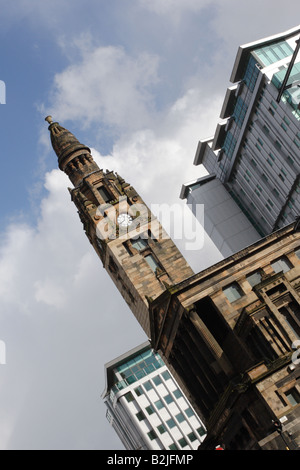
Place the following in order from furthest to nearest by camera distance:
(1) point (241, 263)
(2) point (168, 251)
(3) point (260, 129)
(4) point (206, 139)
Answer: (4) point (206, 139), (3) point (260, 129), (2) point (168, 251), (1) point (241, 263)

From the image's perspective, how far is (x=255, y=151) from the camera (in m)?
90.3

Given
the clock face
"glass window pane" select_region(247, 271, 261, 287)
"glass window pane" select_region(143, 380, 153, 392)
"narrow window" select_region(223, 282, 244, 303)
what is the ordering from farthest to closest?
1. "glass window pane" select_region(143, 380, 153, 392)
2. the clock face
3. "glass window pane" select_region(247, 271, 261, 287)
4. "narrow window" select_region(223, 282, 244, 303)

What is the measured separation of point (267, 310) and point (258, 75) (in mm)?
49195

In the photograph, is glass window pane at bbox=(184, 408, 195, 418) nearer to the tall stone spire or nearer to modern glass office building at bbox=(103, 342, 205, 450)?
modern glass office building at bbox=(103, 342, 205, 450)

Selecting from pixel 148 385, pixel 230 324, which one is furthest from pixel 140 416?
pixel 230 324

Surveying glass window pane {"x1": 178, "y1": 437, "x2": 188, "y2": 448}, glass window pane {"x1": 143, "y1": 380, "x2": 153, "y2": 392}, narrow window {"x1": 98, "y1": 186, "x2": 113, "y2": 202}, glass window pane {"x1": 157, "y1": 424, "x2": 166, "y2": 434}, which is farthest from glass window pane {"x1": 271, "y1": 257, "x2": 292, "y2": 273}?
glass window pane {"x1": 143, "y1": 380, "x2": 153, "y2": 392}

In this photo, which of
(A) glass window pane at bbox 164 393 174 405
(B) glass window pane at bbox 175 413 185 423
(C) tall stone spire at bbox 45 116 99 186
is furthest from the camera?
(A) glass window pane at bbox 164 393 174 405

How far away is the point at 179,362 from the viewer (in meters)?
54.6

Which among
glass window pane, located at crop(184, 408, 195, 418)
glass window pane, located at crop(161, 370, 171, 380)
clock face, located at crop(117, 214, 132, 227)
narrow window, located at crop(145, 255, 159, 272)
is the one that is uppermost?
clock face, located at crop(117, 214, 132, 227)

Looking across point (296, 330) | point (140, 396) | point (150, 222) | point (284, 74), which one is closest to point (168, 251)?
point (150, 222)

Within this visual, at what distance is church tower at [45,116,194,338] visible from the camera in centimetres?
6200

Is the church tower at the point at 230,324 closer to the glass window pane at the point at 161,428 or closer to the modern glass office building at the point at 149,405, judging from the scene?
the glass window pane at the point at 161,428

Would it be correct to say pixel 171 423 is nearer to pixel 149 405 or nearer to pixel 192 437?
pixel 192 437
